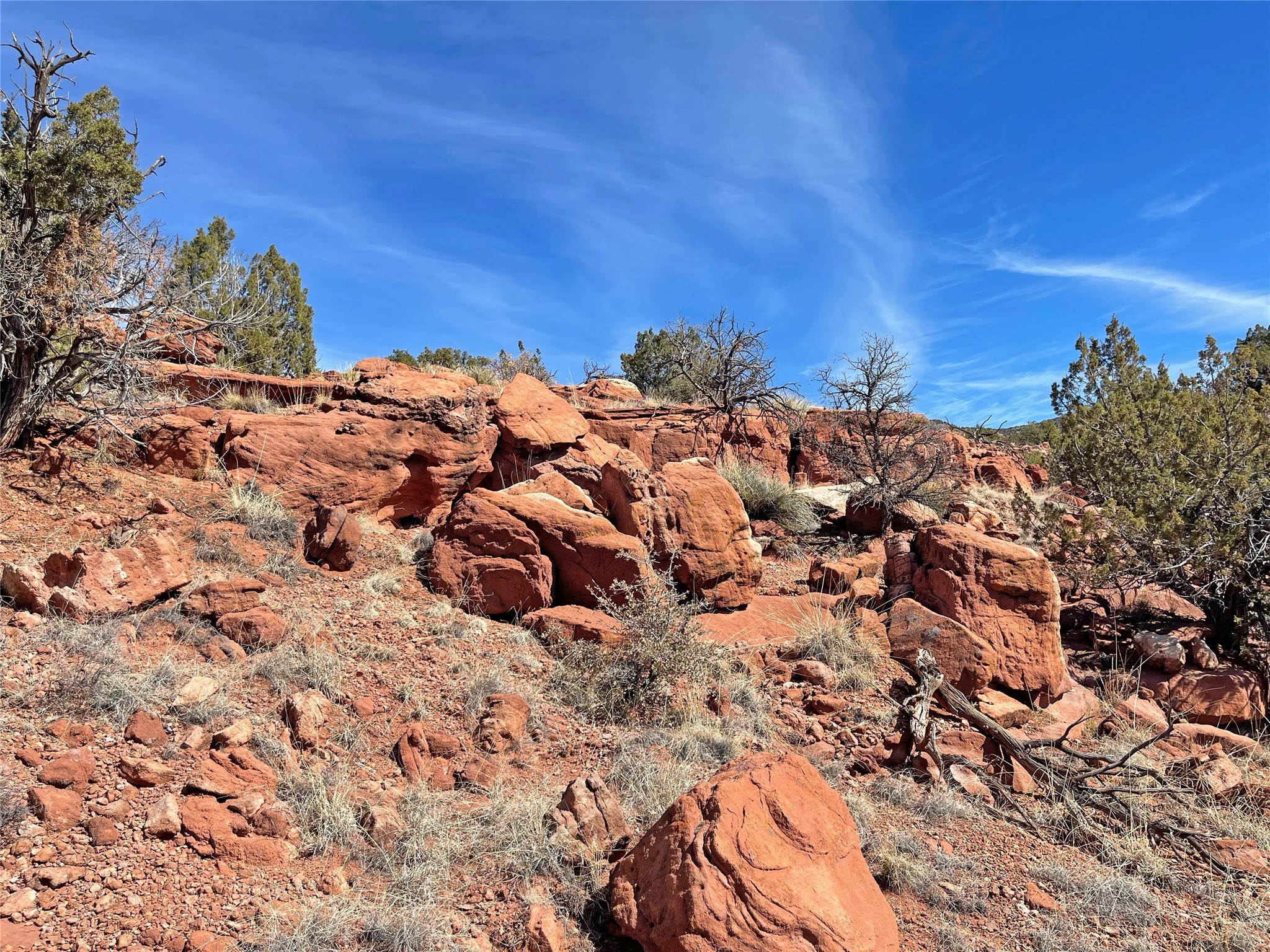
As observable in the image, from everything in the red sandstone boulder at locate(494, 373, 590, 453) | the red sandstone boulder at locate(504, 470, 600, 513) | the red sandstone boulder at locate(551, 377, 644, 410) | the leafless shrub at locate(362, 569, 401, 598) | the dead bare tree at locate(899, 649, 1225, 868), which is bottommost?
the dead bare tree at locate(899, 649, 1225, 868)

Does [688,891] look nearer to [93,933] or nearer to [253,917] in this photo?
[253,917]

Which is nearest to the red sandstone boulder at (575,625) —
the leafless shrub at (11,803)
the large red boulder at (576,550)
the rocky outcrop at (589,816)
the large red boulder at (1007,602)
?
the large red boulder at (576,550)

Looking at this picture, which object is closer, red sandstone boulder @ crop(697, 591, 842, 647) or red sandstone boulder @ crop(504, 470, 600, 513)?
red sandstone boulder @ crop(697, 591, 842, 647)

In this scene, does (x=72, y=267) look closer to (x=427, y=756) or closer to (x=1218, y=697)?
(x=427, y=756)

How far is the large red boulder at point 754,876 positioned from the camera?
2740 mm

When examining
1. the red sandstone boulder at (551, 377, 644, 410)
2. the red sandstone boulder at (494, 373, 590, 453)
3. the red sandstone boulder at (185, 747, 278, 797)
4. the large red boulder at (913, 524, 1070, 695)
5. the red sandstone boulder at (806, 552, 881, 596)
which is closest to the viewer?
the red sandstone boulder at (185, 747, 278, 797)

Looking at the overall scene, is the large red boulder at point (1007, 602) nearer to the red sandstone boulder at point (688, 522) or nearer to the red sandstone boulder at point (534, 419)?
the red sandstone boulder at point (688, 522)

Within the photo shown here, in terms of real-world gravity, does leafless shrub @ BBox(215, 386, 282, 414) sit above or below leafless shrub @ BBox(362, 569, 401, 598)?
above

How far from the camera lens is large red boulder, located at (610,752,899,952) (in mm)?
2740

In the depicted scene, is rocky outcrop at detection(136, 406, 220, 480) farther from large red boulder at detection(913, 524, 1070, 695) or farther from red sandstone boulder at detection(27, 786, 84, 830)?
large red boulder at detection(913, 524, 1070, 695)

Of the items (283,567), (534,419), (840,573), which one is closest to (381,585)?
(283,567)

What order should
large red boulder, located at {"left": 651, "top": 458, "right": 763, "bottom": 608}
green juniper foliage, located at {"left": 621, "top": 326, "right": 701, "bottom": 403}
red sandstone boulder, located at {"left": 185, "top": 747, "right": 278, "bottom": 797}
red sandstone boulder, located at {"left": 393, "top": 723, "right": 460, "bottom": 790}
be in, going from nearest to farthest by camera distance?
red sandstone boulder, located at {"left": 185, "top": 747, "right": 278, "bottom": 797} → red sandstone boulder, located at {"left": 393, "top": 723, "right": 460, "bottom": 790} → large red boulder, located at {"left": 651, "top": 458, "right": 763, "bottom": 608} → green juniper foliage, located at {"left": 621, "top": 326, "right": 701, "bottom": 403}

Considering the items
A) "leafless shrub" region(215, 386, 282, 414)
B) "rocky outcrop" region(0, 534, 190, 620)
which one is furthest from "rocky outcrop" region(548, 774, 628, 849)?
"leafless shrub" region(215, 386, 282, 414)

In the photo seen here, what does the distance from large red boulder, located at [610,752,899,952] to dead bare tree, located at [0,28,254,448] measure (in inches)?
246
